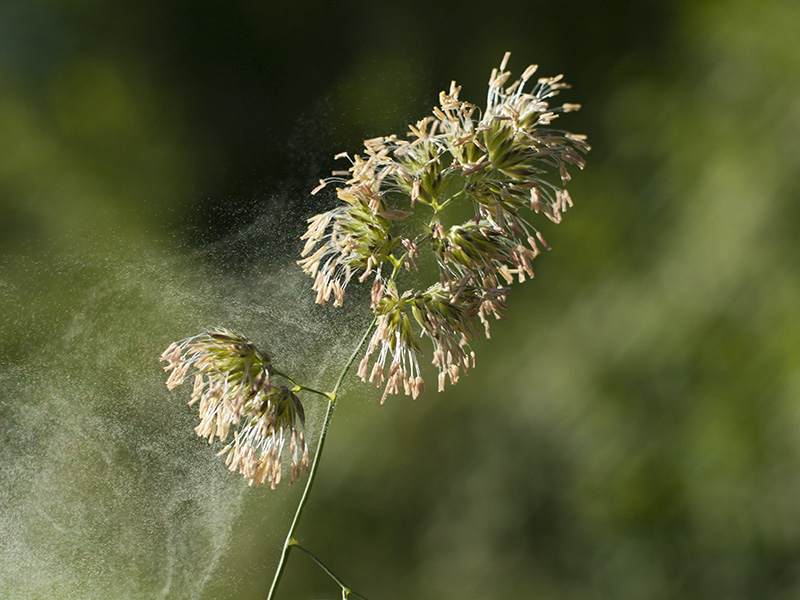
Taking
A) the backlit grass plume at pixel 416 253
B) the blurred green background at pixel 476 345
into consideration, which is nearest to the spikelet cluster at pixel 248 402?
the backlit grass plume at pixel 416 253

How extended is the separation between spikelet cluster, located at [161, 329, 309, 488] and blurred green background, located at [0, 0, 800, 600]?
51 centimetres

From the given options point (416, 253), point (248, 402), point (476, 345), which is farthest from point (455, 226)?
point (476, 345)

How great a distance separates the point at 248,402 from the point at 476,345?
840 mm

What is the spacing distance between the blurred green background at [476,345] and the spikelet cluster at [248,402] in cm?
51

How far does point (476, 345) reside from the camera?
1.29 meters

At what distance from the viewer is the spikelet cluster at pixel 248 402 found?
474 millimetres

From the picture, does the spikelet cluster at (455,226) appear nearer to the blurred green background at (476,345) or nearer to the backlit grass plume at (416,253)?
the backlit grass plume at (416,253)

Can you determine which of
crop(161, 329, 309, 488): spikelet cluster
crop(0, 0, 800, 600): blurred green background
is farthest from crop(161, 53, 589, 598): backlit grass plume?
crop(0, 0, 800, 600): blurred green background

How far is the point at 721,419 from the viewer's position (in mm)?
1032

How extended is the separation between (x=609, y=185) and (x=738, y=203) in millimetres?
222

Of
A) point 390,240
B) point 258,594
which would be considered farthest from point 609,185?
point 258,594

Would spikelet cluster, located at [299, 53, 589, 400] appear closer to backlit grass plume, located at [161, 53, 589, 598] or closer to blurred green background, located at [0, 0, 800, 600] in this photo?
backlit grass plume, located at [161, 53, 589, 598]

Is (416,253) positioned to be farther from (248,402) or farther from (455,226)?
(248,402)

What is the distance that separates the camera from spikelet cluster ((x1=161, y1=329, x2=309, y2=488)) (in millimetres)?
474
